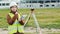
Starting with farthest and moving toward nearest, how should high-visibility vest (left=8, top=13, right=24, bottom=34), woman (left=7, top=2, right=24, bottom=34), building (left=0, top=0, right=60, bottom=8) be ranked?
building (left=0, top=0, right=60, bottom=8) → high-visibility vest (left=8, top=13, right=24, bottom=34) → woman (left=7, top=2, right=24, bottom=34)

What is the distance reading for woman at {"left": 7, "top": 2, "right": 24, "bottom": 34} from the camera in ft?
21.2

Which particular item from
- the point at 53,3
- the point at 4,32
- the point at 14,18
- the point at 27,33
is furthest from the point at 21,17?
the point at 53,3

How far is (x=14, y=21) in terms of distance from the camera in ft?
21.4

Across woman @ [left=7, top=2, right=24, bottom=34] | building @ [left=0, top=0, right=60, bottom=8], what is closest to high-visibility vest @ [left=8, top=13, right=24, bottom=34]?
woman @ [left=7, top=2, right=24, bottom=34]

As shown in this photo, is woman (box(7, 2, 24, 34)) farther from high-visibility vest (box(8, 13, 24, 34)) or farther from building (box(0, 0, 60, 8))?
building (box(0, 0, 60, 8))

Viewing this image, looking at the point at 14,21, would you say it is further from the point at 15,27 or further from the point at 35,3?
the point at 35,3

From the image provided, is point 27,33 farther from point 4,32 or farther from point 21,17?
point 21,17

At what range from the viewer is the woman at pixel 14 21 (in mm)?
6465

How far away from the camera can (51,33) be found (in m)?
16.1

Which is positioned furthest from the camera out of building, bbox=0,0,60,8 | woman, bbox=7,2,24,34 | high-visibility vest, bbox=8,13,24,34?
building, bbox=0,0,60,8

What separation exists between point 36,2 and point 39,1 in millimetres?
1309

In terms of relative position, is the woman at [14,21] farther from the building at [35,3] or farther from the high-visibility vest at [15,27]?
the building at [35,3]

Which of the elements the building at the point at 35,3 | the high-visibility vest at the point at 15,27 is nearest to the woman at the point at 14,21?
the high-visibility vest at the point at 15,27

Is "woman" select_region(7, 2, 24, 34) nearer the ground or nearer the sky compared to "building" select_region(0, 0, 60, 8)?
nearer the sky
